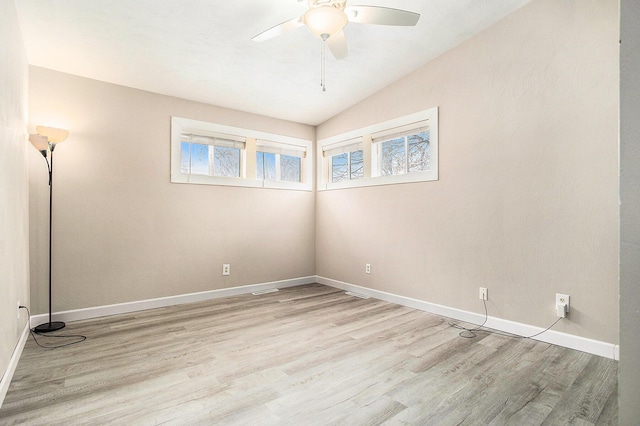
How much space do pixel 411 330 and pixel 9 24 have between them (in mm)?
3757

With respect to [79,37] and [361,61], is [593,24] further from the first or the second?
[79,37]

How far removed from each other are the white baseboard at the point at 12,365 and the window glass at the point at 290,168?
128 inches

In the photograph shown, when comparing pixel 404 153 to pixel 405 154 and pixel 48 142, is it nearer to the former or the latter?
pixel 405 154

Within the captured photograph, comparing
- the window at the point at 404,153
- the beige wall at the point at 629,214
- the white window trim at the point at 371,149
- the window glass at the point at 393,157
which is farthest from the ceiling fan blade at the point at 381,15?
the window glass at the point at 393,157

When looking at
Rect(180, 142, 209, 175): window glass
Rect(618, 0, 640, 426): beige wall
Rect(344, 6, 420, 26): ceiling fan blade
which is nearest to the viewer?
Rect(618, 0, 640, 426): beige wall

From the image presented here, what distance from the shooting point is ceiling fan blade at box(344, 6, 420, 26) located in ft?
6.74

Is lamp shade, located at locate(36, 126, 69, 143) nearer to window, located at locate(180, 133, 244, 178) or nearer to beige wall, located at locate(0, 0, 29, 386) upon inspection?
beige wall, located at locate(0, 0, 29, 386)

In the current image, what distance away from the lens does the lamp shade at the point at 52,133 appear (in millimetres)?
2805

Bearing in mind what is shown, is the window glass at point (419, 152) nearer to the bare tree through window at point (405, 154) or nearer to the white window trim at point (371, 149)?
the bare tree through window at point (405, 154)

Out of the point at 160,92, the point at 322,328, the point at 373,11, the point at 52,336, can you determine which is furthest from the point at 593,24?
the point at 52,336

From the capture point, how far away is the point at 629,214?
34.4 inches

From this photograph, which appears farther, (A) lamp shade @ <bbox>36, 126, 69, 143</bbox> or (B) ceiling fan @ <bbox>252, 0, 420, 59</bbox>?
(A) lamp shade @ <bbox>36, 126, 69, 143</bbox>

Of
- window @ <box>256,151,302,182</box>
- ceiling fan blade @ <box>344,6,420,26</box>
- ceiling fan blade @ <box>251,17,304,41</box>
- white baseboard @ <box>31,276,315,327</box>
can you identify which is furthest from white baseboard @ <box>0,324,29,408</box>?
ceiling fan blade @ <box>344,6,420,26</box>

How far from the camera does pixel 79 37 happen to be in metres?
2.72
